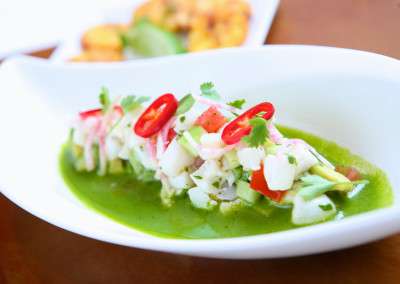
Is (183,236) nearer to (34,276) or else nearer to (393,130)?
(34,276)

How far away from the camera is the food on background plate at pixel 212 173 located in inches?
57.2

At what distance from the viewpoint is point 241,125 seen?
4.96 ft

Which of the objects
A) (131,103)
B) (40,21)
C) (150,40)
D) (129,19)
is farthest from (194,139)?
(40,21)

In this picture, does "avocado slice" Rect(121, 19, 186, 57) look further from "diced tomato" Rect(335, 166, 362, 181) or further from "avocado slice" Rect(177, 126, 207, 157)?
"diced tomato" Rect(335, 166, 362, 181)

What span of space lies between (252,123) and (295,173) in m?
0.17

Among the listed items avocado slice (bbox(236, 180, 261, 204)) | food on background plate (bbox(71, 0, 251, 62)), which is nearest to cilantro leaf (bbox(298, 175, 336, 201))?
avocado slice (bbox(236, 180, 261, 204))

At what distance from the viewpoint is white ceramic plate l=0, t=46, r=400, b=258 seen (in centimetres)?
119

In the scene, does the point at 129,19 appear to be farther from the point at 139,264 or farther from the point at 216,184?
the point at 139,264

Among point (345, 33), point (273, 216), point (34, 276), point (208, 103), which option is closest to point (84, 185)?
point (34, 276)

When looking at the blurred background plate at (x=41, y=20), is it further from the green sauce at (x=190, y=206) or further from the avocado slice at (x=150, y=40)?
the green sauce at (x=190, y=206)

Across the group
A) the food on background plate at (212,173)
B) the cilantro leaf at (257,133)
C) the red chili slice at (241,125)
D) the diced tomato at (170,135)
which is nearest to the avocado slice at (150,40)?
the food on background plate at (212,173)

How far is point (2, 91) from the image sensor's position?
2109 mm

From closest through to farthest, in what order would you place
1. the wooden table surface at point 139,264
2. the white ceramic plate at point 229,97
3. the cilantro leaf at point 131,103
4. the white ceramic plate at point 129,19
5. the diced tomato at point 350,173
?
1. the white ceramic plate at point 229,97
2. the wooden table surface at point 139,264
3. the diced tomato at point 350,173
4. the cilantro leaf at point 131,103
5. the white ceramic plate at point 129,19

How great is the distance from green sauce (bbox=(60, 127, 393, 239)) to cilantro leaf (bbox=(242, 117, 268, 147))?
0.20 m
